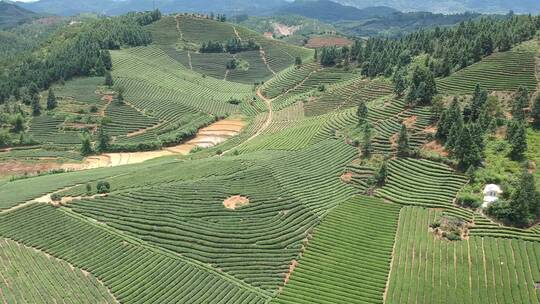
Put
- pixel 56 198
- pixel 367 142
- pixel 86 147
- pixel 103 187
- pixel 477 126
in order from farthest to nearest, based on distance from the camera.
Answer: pixel 86 147, pixel 367 142, pixel 477 126, pixel 103 187, pixel 56 198

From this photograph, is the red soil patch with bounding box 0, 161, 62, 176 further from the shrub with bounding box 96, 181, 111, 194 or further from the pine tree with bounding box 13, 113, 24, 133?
the shrub with bounding box 96, 181, 111, 194

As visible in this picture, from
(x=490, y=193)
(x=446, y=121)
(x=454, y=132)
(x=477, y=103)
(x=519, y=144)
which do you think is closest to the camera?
(x=490, y=193)

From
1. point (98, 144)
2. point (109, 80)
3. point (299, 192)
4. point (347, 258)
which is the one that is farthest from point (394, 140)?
point (109, 80)

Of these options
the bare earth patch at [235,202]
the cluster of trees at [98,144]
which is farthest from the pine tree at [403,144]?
the cluster of trees at [98,144]

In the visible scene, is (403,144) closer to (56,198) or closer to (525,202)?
(525,202)

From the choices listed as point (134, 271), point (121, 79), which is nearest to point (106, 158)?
point (121, 79)

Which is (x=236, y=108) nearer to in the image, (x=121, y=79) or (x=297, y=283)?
(x=121, y=79)

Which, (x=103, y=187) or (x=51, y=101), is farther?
(x=51, y=101)
